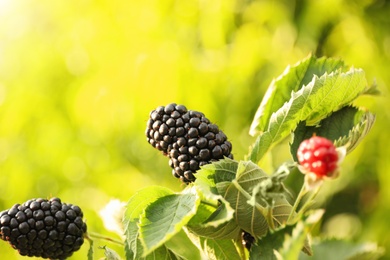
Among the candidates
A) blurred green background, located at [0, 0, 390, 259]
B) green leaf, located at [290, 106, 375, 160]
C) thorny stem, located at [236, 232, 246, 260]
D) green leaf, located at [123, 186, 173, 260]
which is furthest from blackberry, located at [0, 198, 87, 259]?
blurred green background, located at [0, 0, 390, 259]

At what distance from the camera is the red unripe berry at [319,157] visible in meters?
0.86

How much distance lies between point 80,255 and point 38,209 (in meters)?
2.56

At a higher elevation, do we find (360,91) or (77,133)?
(77,133)

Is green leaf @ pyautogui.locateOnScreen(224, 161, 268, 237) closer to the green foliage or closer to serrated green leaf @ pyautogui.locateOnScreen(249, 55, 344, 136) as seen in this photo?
the green foliage

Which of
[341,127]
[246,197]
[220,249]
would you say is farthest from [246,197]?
[341,127]

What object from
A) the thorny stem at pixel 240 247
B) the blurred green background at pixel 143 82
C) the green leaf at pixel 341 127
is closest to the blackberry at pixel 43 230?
the thorny stem at pixel 240 247

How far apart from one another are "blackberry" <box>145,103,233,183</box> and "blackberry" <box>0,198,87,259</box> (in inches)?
7.8

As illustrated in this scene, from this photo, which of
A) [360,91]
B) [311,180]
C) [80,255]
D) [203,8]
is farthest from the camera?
[203,8]

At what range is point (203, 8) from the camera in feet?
12.9

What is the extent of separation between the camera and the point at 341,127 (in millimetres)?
1084

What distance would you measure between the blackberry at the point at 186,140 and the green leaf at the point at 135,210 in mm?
63

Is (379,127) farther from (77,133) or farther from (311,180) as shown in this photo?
(311,180)

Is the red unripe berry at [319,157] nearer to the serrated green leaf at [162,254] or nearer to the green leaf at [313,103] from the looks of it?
the green leaf at [313,103]

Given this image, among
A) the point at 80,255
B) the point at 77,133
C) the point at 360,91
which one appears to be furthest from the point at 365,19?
the point at 360,91
